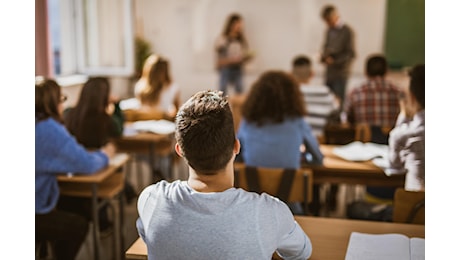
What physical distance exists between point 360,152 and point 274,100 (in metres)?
0.71

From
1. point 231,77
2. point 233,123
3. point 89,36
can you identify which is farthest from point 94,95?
point 231,77

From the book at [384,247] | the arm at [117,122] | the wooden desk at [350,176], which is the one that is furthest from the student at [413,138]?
the arm at [117,122]

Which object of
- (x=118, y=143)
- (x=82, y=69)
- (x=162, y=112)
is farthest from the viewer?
(x=82, y=69)

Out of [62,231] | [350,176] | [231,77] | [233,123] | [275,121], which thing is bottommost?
[62,231]

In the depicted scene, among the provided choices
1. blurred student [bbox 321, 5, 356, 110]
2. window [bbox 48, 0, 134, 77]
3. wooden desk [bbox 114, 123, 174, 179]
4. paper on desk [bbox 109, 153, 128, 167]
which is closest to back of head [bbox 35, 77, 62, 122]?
paper on desk [bbox 109, 153, 128, 167]

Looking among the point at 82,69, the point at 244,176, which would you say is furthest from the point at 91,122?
the point at 82,69

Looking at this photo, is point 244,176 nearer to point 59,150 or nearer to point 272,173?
point 272,173

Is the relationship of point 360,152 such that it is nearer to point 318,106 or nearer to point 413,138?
point 413,138

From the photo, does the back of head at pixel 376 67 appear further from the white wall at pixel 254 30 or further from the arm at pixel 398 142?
the white wall at pixel 254 30

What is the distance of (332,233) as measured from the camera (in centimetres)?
213

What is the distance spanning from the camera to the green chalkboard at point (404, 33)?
8.02 metres

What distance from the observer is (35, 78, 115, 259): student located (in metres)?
3.01
